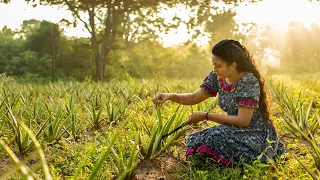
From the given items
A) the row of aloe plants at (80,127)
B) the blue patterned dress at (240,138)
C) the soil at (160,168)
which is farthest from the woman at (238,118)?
the row of aloe plants at (80,127)

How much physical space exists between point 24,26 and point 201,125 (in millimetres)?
21010

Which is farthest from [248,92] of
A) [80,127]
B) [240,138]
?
[80,127]

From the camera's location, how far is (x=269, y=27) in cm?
3812

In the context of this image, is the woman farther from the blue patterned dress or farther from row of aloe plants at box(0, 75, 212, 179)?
row of aloe plants at box(0, 75, 212, 179)

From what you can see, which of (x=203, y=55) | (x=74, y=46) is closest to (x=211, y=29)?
(x=203, y=55)

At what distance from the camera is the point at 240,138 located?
7.52 ft

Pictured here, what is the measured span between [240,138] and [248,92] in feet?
1.02

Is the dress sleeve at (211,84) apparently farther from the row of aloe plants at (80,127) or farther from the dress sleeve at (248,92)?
the dress sleeve at (248,92)

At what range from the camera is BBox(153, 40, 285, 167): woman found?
2.25m

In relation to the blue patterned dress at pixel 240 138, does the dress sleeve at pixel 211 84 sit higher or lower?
higher

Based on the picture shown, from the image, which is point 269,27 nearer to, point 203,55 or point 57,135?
point 203,55

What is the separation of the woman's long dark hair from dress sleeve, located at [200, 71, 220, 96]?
391mm

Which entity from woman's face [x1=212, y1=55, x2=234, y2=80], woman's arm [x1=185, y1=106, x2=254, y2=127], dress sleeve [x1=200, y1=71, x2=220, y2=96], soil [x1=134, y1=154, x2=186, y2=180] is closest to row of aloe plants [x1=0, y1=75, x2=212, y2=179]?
soil [x1=134, y1=154, x2=186, y2=180]

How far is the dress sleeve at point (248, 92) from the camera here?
2.24 m
